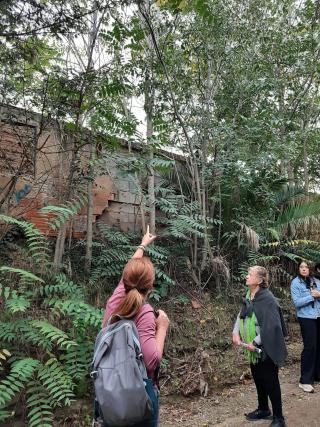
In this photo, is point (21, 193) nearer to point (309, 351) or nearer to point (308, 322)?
point (308, 322)

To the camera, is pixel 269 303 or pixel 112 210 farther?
pixel 112 210

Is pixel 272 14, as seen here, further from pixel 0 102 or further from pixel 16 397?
pixel 16 397

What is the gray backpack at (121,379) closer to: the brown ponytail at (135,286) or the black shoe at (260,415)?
the brown ponytail at (135,286)

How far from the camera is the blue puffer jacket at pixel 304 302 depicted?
547 centimetres

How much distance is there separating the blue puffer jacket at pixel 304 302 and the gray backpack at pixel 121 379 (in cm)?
384

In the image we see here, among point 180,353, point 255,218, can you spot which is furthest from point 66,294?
point 255,218

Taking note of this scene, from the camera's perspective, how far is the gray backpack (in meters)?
2.12

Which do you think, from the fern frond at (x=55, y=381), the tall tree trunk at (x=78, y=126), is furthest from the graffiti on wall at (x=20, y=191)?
the fern frond at (x=55, y=381)

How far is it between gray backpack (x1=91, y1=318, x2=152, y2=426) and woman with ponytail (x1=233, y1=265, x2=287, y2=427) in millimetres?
2071

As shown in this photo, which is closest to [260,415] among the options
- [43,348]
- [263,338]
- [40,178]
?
[263,338]

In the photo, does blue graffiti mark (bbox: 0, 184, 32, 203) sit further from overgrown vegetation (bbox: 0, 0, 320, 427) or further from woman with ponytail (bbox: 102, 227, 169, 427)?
woman with ponytail (bbox: 102, 227, 169, 427)

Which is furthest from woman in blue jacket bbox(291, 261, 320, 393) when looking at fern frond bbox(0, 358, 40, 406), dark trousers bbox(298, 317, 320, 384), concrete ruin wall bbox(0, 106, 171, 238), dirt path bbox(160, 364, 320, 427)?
fern frond bbox(0, 358, 40, 406)

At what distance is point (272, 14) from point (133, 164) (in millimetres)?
4888

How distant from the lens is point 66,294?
489 cm
